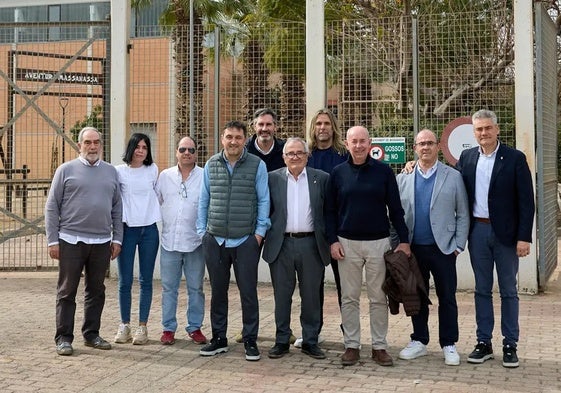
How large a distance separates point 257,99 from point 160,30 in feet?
6.09

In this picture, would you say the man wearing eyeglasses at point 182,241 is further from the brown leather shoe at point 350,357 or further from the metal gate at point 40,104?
the metal gate at point 40,104

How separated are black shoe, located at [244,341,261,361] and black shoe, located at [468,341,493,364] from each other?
181 centimetres

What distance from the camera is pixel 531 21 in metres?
9.07

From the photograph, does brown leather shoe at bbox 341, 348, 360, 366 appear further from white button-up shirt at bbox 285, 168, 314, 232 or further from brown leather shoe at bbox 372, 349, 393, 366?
white button-up shirt at bbox 285, 168, 314, 232

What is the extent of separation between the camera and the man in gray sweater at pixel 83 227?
6227 mm

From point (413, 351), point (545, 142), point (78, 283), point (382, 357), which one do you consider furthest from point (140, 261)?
point (545, 142)

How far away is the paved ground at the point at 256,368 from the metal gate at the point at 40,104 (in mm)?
4164

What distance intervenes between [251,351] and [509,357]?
7.12 feet

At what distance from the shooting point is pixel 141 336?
6.56 m

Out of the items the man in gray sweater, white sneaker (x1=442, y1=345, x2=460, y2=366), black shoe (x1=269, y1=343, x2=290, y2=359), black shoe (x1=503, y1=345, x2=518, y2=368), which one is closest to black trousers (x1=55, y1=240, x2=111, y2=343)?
the man in gray sweater

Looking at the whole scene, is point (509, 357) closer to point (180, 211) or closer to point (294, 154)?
point (294, 154)

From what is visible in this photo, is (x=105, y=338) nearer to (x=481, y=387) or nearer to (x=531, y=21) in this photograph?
(x=481, y=387)

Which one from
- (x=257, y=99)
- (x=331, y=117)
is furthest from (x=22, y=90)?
(x=331, y=117)

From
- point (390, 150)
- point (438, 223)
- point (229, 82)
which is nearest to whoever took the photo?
point (438, 223)
